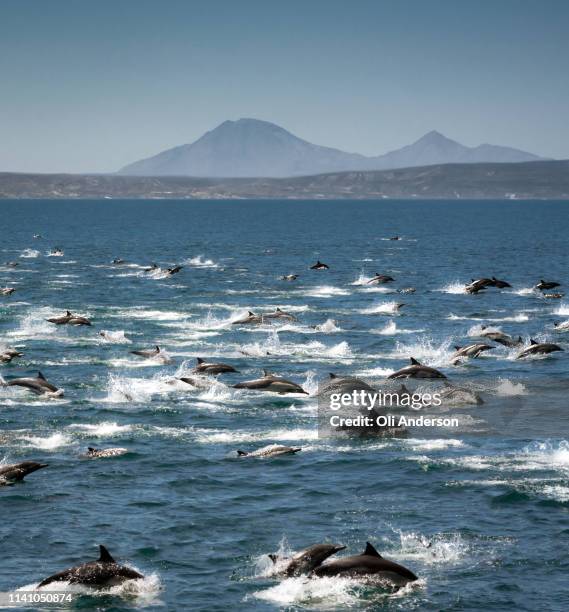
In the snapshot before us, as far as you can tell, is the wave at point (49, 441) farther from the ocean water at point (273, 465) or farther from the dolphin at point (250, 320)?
the dolphin at point (250, 320)

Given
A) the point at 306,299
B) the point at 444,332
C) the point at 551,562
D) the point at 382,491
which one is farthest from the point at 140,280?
the point at 551,562

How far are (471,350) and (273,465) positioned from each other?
2366 centimetres

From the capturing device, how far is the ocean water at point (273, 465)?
89.5 feet

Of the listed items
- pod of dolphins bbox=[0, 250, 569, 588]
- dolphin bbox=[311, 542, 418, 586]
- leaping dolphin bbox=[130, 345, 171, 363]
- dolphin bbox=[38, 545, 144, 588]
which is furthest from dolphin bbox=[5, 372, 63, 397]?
dolphin bbox=[311, 542, 418, 586]

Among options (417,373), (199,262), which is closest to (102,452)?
(417,373)

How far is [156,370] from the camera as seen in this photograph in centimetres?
5359

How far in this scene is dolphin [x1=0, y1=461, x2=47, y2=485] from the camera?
1372 inches

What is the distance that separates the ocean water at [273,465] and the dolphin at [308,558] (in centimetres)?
35

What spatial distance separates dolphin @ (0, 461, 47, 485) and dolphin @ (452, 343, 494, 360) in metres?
28.5

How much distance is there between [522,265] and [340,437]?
85595 mm

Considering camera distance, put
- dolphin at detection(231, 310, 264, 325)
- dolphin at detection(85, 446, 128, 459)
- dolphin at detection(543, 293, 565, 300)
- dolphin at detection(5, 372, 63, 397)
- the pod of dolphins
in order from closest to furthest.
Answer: the pod of dolphins
dolphin at detection(85, 446, 128, 459)
dolphin at detection(5, 372, 63, 397)
dolphin at detection(231, 310, 264, 325)
dolphin at detection(543, 293, 565, 300)

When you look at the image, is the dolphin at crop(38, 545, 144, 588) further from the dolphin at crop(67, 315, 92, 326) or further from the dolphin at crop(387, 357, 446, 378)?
the dolphin at crop(67, 315, 92, 326)

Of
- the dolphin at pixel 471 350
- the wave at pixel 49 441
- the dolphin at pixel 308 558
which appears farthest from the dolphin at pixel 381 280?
the dolphin at pixel 308 558

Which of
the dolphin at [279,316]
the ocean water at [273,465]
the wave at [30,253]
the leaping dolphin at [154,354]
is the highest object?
the wave at [30,253]
